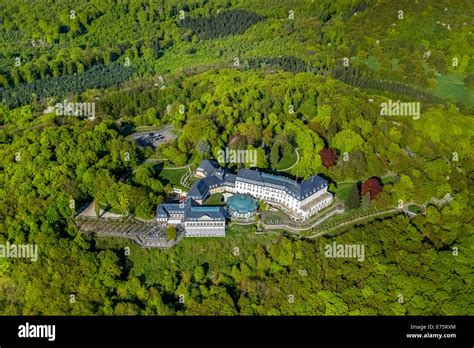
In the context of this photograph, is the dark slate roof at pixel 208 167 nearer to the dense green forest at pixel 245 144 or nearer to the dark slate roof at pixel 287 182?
the dense green forest at pixel 245 144

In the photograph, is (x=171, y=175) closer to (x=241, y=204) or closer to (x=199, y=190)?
(x=199, y=190)

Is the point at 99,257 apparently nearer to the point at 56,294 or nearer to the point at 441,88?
the point at 56,294

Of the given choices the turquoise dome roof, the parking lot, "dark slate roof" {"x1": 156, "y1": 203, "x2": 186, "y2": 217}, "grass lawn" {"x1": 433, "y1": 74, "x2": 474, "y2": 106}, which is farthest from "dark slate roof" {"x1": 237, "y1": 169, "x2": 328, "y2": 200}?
"grass lawn" {"x1": 433, "y1": 74, "x2": 474, "y2": 106}

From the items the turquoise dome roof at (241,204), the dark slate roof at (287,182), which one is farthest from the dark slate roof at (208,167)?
the turquoise dome roof at (241,204)

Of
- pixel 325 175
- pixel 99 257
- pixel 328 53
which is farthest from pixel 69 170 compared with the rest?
pixel 328 53

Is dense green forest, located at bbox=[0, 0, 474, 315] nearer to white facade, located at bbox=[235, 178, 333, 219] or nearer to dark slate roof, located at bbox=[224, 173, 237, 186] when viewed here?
white facade, located at bbox=[235, 178, 333, 219]

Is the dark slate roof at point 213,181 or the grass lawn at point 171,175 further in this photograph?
the grass lawn at point 171,175
